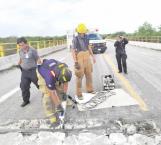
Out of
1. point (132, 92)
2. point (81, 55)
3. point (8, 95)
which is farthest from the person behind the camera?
point (8, 95)

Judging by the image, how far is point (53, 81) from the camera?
7027mm

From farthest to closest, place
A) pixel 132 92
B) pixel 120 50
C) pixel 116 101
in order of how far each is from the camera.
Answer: pixel 120 50 < pixel 132 92 < pixel 116 101

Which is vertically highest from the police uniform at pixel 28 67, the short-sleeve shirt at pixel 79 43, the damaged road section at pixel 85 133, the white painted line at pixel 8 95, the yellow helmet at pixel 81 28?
the yellow helmet at pixel 81 28

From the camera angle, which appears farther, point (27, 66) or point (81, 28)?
point (81, 28)

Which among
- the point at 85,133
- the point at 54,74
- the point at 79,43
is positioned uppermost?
the point at 79,43

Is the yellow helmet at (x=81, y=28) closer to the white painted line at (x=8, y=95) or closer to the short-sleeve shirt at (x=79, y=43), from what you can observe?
the short-sleeve shirt at (x=79, y=43)

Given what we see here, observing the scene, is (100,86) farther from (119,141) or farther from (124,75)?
(119,141)

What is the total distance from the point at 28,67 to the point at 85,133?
3.52 metres

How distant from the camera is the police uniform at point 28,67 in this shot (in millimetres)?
9609

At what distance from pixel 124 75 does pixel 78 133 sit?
8.34 metres

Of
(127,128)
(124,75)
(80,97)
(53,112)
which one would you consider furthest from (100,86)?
(127,128)

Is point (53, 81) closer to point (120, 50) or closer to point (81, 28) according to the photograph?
point (81, 28)

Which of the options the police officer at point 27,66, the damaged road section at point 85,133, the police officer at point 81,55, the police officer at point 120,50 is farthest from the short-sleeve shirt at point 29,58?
the police officer at point 120,50

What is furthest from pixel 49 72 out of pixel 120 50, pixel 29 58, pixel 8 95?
pixel 120 50
